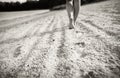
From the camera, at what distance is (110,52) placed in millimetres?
1085

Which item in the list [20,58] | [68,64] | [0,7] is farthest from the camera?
[0,7]

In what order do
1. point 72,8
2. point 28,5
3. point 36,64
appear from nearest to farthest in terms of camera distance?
Answer: 1. point 36,64
2. point 72,8
3. point 28,5

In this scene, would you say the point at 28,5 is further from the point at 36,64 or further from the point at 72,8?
the point at 36,64

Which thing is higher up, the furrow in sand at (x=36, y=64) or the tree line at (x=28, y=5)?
the tree line at (x=28, y=5)

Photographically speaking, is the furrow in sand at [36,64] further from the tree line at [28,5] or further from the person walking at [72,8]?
the tree line at [28,5]

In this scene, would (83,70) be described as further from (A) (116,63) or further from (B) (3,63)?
(B) (3,63)

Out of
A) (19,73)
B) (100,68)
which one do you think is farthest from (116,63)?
(19,73)

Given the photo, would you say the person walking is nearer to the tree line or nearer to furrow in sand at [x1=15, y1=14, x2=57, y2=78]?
furrow in sand at [x1=15, y1=14, x2=57, y2=78]

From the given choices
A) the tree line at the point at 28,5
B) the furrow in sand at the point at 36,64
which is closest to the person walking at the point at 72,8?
the furrow in sand at the point at 36,64

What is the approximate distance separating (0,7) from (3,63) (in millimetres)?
34085

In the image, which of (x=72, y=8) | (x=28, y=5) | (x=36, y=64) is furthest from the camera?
(x=28, y=5)

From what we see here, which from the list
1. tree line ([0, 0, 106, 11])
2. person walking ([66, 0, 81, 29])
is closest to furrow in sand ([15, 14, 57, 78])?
person walking ([66, 0, 81, 29])

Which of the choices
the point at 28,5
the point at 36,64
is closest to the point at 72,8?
the point at 36,64

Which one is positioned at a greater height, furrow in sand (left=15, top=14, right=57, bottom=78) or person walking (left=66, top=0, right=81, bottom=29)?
person walking (left=66, top=0, right=81, bottom=29)
